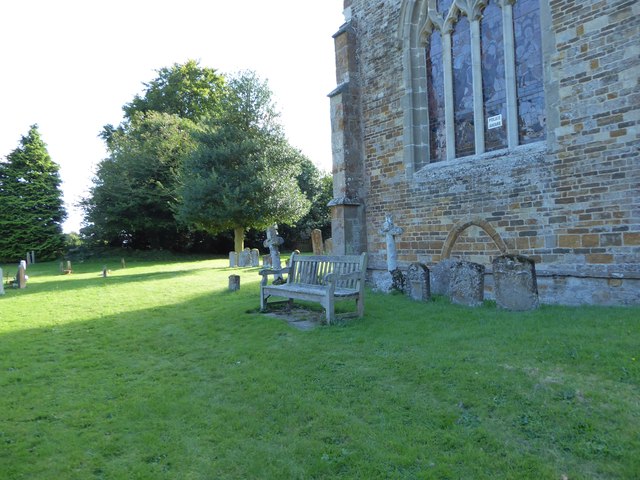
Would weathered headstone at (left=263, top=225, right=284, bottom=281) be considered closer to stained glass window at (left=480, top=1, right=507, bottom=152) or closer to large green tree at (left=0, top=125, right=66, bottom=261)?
stained glass window at (left=480, top=1, right=507, bottom=152)

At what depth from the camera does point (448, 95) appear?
1063 centimetres

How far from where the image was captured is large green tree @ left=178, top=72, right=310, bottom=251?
2181cm

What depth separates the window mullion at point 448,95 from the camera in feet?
34.7

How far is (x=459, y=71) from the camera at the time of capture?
1054cm

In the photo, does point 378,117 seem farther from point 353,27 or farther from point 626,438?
point 626,438

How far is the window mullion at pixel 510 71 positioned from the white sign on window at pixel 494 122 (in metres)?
0.33

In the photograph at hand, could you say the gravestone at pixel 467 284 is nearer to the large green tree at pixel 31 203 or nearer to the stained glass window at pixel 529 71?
the stained glass window at pixel 529 71

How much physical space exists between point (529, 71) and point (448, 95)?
195cm

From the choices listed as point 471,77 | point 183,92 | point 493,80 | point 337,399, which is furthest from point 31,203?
point 337,399

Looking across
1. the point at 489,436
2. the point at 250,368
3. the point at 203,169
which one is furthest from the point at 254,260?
the point at 489,436

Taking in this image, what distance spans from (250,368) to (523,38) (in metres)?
8.40

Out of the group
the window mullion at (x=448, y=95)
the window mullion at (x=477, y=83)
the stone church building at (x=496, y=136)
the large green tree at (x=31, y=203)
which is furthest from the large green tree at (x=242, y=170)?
the large green tree at (x=31, y=203)

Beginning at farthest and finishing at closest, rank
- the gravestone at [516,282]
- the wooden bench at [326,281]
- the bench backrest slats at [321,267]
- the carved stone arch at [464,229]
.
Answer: the carved stone arch at [464,229] < the bench backrest slats at [321,267] < the wooden bench at [326,281] < the gravestone at [516,282]

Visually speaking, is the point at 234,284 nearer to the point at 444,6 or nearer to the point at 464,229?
the point at 464,229
